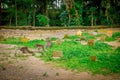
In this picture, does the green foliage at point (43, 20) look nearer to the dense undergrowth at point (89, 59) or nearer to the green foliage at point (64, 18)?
the green foliage at point (64, 18)

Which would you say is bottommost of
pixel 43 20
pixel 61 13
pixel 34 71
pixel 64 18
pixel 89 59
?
pixel 34 71

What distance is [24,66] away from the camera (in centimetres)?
1150

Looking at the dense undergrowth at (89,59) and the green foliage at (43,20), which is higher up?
the green foliage at (43,20)

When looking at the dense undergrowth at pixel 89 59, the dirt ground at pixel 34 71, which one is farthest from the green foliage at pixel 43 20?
the dirt ground at pixel 34 71

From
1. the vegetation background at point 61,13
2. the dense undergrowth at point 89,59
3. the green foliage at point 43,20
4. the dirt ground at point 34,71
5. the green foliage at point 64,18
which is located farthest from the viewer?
the green foliage at point 64,18

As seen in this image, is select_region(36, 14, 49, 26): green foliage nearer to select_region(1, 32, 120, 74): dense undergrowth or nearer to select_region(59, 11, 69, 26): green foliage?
select_region(59, 11, 69, 26): green foliage

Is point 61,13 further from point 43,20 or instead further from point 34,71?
point 34,71

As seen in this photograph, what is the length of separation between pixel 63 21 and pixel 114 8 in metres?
6.33

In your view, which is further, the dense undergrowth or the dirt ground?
the dense undergrowth

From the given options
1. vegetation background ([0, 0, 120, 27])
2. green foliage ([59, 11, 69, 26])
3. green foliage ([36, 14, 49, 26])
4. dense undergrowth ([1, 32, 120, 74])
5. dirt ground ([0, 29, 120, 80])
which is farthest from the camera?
green foliage ([59, 11, 69, 26])

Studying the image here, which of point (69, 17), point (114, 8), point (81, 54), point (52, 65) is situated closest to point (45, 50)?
point (81, 54)

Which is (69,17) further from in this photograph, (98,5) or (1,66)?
(1,66)

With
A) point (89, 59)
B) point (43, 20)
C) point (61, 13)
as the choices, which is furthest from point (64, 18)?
point (89, 59)

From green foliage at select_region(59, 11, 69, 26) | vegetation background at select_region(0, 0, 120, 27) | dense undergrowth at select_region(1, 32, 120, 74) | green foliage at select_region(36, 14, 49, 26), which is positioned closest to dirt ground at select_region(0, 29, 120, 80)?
dense undergrowth at select_region(1, 32, 120, 74)
